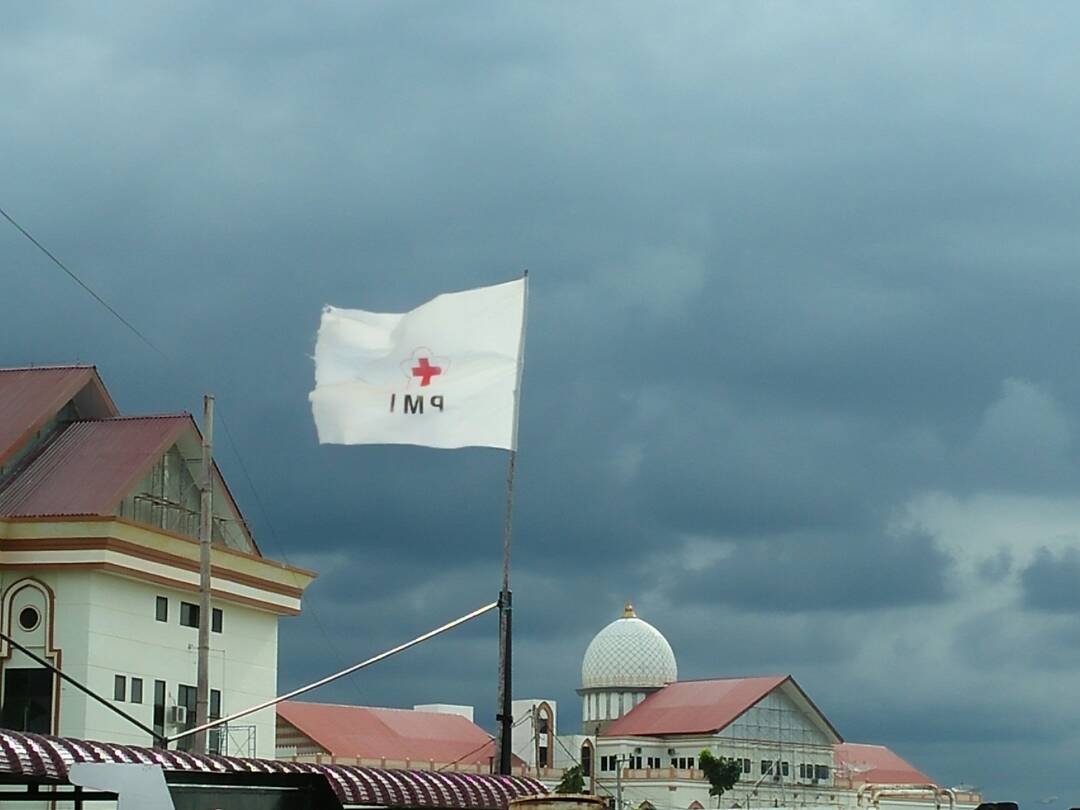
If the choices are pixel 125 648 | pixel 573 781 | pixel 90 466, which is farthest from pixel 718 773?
pixel 125 648

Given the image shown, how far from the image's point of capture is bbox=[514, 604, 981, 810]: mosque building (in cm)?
11294

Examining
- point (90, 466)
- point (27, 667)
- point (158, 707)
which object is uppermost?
point (90, 466)

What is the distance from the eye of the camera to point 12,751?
2030 centimetres

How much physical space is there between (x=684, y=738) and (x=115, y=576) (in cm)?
7499

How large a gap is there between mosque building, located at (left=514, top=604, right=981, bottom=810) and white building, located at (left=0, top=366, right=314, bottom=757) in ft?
200

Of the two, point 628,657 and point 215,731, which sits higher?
point 628,657

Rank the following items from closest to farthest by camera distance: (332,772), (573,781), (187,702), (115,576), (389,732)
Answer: (332,772) < (115,576) < (187,702) < (573,781) < (389,732)

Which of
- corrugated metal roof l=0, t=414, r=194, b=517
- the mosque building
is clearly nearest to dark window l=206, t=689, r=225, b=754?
corrugated metal roof l=0, t=414, r=194, b=517

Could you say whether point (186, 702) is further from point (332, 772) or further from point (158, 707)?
point (332, 772)

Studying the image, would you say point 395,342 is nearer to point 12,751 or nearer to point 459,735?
point 12,751

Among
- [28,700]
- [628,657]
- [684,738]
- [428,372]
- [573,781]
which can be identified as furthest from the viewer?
[628,657]

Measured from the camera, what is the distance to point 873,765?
132 meters

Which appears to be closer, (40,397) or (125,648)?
(125,648)

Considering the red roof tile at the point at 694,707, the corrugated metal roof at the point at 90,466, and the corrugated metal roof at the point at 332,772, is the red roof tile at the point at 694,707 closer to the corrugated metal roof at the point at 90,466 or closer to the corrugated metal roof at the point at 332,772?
the corrugated metal roof at the point at 90,466
